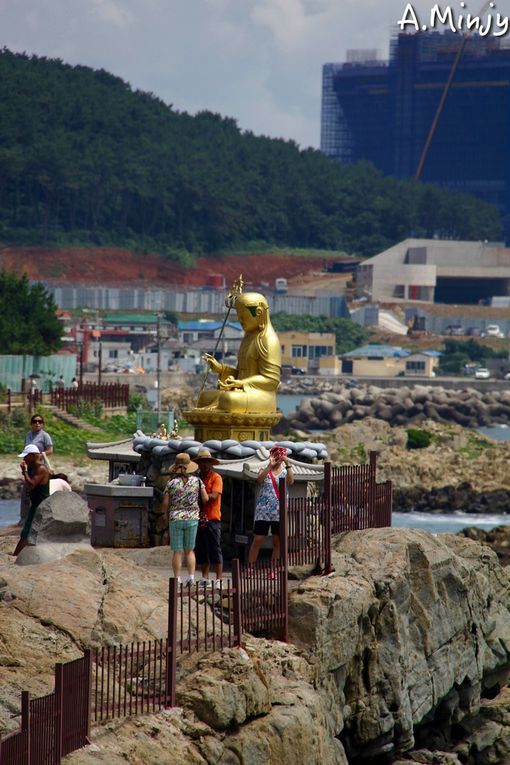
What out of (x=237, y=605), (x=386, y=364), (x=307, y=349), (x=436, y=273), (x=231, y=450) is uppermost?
(x=436, y=273)

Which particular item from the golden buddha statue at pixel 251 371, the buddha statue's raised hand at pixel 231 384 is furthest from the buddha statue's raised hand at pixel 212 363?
the buddha statue's raised hand at pixel 231 384

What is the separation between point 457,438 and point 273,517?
54.0 m

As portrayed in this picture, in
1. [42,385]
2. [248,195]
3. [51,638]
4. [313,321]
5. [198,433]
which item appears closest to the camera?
[51,638]

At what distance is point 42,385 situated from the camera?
209 ft

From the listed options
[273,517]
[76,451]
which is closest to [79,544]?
[273,517]

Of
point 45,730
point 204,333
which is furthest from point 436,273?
point 45,730

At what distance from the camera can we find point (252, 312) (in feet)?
59.3

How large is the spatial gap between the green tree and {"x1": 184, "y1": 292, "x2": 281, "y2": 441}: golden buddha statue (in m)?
50.9

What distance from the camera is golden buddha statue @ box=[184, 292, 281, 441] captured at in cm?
1769

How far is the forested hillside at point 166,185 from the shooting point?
5940 inches

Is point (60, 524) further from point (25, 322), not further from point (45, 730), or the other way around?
point (25, 322)

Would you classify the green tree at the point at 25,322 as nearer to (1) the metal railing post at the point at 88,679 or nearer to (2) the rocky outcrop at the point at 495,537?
(2) the rocky outcrop at the point at 495,537

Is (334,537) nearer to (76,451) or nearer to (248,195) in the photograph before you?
(76,451)

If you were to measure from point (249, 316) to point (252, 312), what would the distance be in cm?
5
